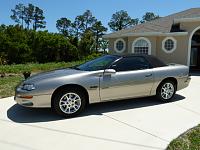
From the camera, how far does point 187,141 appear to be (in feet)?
15.7

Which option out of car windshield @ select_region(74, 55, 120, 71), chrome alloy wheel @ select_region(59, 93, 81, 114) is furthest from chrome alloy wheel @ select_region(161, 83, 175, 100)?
chrome alloy wheel @ select_region(59, 93, 81, 114)

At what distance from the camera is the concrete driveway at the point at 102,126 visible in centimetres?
463

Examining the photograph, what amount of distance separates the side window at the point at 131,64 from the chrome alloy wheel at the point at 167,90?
807 mm

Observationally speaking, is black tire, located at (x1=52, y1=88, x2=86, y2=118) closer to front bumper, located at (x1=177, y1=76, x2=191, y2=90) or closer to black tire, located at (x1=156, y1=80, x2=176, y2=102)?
black tire, located at (x1=156, y1=80, x2=176, y2=102)

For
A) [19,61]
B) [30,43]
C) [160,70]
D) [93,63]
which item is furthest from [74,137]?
[30,43]

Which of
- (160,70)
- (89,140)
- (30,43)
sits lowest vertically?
(89,140)

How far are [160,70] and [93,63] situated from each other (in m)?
1.86

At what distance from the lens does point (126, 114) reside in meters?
6.36

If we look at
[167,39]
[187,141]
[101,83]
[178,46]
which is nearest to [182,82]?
→ [101,83]

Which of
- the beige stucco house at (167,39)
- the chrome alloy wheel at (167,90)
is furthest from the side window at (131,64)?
the beige stucco house at (167,39)

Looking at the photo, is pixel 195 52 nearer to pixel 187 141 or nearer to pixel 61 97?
pixel 61 97

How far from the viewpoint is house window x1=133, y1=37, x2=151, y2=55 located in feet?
58.4

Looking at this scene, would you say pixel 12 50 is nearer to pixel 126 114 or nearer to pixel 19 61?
pixel 19 61

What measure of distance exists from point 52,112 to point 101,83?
1.35 m
